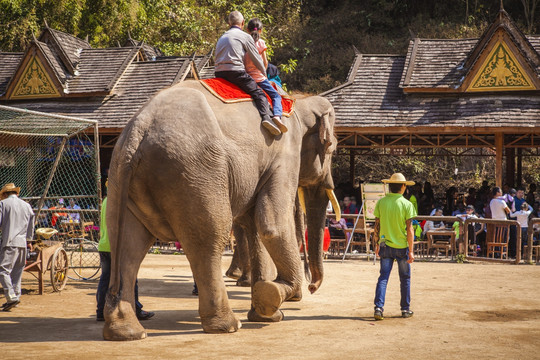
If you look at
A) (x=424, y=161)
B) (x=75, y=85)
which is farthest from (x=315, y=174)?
(x=424, y=161)

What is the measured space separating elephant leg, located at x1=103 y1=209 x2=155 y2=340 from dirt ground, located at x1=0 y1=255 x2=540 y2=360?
12 cm

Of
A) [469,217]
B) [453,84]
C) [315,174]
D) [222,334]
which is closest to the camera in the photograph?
[222,334]

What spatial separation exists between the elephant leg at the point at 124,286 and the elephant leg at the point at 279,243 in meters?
1.29

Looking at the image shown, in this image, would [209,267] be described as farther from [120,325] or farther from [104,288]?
[104,288]

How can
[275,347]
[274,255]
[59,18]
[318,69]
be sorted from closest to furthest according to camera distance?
1. [275,347]
2. [274,255]
3. [59,18]
4. [318,69]

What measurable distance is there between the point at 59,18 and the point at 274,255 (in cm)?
2525

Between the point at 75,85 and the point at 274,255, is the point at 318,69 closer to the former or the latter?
the point at 75,85

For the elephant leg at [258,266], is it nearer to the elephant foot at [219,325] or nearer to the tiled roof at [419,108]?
the elephant foot at [219,325]

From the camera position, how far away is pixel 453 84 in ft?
66.3

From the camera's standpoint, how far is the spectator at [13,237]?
29.3 feet

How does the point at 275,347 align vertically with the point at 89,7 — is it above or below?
below

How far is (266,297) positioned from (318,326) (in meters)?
0.81

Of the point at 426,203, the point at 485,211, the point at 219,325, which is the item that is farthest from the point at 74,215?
the point at 219,325

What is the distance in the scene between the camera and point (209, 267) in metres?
6.70
